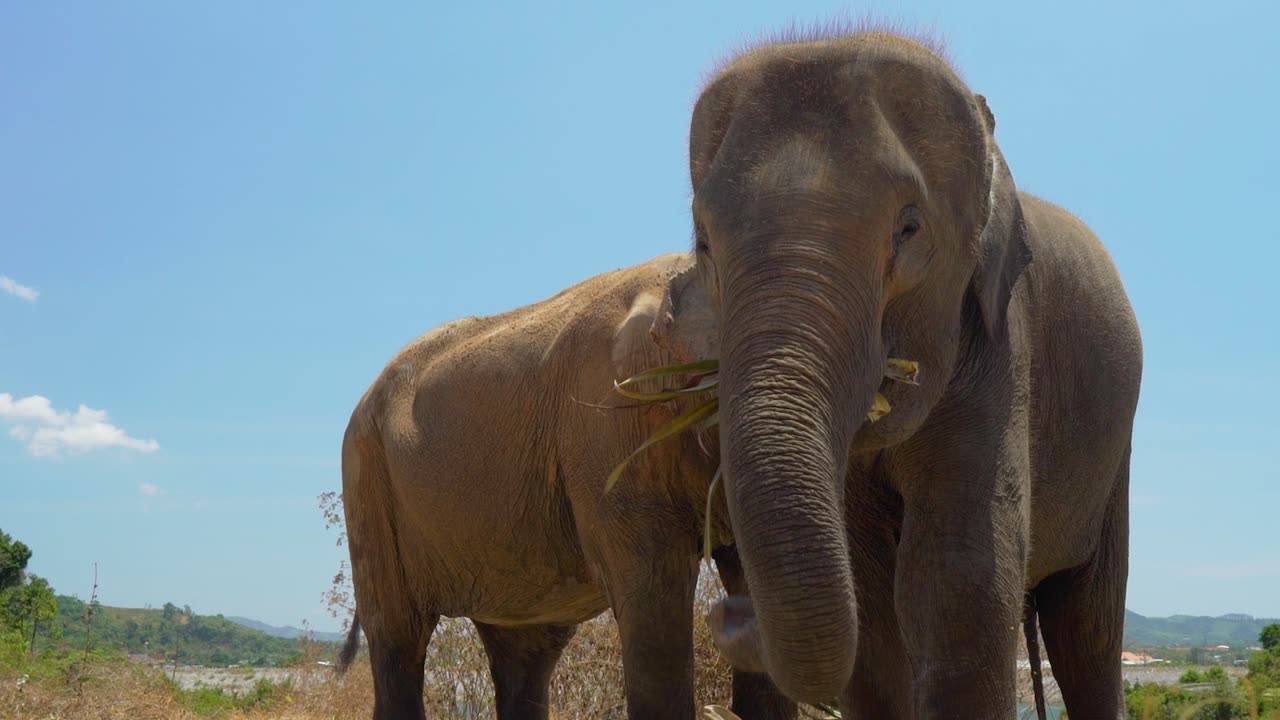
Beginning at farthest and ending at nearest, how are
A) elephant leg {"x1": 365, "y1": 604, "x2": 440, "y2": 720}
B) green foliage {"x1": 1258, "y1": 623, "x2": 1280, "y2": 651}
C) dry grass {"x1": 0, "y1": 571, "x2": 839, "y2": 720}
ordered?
green foliage {"x1": 1258, "y1": 623, "x2": 1280, "y2": 651} < dry grass {"x1": 0, "y1": 571, "x2": 839, "y2": 720} < elephant leg {"x1": 365, "y1": 604, "x2": 440, "y2": 720}

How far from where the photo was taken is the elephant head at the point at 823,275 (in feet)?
12.0

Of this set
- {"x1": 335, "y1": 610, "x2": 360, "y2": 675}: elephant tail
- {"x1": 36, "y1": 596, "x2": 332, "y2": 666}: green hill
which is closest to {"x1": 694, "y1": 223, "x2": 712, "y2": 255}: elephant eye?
{"x1": 335, "y1": 610, "x2": 360, "y2": 675}: elephant tail

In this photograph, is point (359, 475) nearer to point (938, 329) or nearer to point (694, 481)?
point (694, 481)

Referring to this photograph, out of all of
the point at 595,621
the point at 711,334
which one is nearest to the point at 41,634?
the point at 595,621

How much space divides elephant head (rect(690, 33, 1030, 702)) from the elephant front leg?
35 centimetres

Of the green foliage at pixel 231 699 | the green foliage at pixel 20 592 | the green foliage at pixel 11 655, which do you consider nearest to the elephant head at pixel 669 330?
the green foliage at pixel 231 699

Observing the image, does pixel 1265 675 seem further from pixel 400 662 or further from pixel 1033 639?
pixel 400 662

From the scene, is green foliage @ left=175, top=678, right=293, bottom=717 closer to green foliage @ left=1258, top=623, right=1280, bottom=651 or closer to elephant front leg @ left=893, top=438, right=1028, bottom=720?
elephant front leg @ left=893, top=438, right=1028, bottom=720

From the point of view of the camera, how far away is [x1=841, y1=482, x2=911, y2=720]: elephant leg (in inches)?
212

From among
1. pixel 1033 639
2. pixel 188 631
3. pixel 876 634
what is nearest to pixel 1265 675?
pixel 1033 639

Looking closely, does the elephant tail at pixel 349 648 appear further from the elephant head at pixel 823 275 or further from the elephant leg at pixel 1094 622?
the elephant head at pixel 823 275

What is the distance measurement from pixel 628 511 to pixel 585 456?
0.44m

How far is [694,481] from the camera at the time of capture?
5812mm

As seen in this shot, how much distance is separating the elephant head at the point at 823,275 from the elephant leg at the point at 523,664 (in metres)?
4.83
